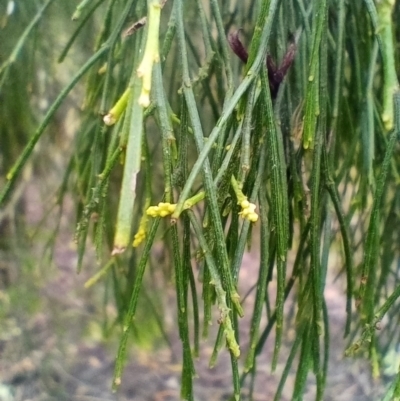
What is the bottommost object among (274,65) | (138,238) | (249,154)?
(138,238)

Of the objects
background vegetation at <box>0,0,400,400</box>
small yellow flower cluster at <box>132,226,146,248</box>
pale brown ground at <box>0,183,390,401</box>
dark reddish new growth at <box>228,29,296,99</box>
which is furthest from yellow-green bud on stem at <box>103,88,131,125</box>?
pale brown ground at <box>0,183,390,401</box>

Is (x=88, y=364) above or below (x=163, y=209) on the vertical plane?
below

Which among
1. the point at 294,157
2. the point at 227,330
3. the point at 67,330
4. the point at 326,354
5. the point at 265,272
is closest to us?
the point at 227,330

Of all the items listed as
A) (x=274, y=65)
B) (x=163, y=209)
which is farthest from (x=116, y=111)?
(x=274, y=65)

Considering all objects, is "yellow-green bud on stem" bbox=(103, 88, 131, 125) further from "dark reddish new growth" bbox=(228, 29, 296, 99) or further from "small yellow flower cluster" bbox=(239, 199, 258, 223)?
"dark reddish new growth" bbox=(228, 29, 296, 99)

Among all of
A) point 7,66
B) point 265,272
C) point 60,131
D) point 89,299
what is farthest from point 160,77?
point 89,299

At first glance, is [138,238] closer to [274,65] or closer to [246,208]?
[246,208]

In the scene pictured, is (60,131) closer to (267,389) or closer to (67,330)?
(67,330)

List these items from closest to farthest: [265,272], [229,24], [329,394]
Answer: [265,272]
[229,24]
[329,394]

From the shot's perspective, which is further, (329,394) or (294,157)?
(329,394)

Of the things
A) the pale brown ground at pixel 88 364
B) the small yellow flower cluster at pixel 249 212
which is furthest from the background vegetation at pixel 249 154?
the pale brown ground at pixel 88 364

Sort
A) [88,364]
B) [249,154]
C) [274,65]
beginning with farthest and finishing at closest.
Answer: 1. [88,364]
2. [274,65]
3. [249,154]
